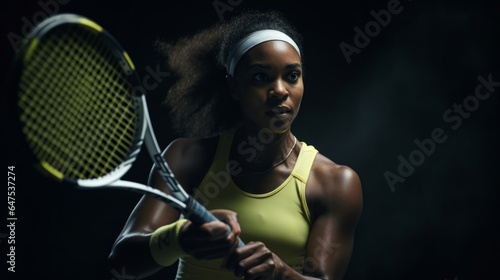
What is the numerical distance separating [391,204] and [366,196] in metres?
0.11

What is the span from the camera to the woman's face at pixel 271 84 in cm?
153

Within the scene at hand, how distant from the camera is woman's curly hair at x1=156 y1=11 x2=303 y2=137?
1.81 meters

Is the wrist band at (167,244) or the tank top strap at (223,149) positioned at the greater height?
the tank top strap at (223,149)

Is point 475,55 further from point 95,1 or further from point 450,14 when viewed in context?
point 95,1

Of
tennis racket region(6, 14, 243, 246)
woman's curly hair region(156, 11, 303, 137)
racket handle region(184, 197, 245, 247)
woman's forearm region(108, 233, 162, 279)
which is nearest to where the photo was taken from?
tennis racket region(6, 14, 243, 246)

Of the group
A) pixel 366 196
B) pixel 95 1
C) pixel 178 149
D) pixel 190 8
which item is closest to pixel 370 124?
pixel 366 196

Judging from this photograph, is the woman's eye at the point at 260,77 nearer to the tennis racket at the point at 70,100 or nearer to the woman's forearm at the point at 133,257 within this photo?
the tennis racket at the point at 70,100

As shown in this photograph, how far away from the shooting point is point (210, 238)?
49.5 inches

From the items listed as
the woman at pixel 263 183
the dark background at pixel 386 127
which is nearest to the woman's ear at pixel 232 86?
the woman at pixel 263 183

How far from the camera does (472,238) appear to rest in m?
2.34

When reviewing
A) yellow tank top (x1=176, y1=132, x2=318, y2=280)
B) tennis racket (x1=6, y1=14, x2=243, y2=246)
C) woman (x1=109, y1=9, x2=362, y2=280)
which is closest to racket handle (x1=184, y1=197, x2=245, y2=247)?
tennis racket (x1=6, y1=14, x2=243, y2=246)

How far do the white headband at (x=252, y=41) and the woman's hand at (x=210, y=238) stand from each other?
1.59 ft

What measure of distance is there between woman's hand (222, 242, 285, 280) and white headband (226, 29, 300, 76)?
543 mm

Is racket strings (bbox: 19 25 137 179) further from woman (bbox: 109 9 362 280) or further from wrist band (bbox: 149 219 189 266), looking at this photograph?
woman (bbox: 109 9 362 280)
